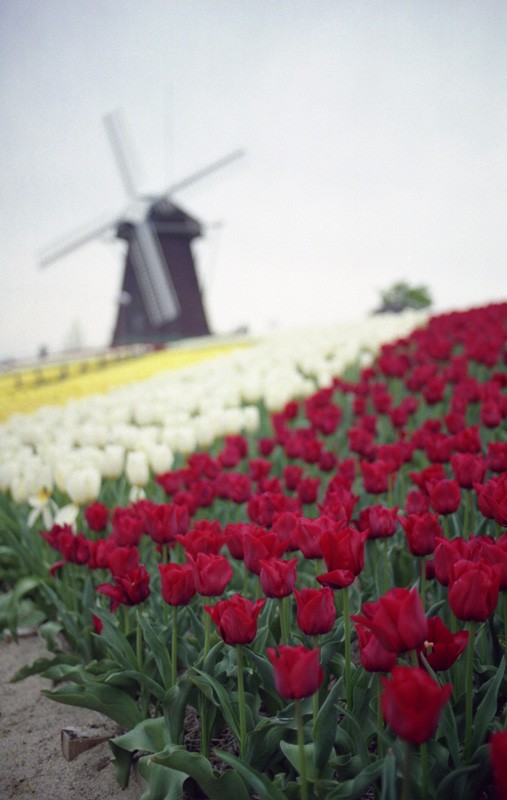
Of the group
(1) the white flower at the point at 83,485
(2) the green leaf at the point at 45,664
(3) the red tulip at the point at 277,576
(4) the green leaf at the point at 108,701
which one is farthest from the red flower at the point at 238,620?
(1) the white flower at the point at 83,485

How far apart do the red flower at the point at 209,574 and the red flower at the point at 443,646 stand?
21.3 inches

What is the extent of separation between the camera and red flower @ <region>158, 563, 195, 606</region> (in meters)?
1.73

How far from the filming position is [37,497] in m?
3.50

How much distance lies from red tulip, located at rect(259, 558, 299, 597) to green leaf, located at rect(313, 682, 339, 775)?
0.86 ft

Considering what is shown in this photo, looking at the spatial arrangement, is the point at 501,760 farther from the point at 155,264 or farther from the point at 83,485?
the point at 155,264

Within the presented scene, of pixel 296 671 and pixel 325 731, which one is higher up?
pixel 296 671

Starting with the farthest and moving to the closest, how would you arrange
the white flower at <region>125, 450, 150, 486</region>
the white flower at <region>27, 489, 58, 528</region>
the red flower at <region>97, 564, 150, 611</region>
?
the white flower at <region>125, 450, 150, 486</region>
the white flower at <region>27, 489, 58, 528</region>
the red flower at <region>97, 564, 150, 611</region>

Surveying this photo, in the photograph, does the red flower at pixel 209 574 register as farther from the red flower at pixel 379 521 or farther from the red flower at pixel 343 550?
the red flower at pixel 379 521

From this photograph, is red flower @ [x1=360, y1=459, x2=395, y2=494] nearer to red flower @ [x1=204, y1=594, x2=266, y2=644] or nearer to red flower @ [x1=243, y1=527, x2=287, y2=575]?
red flower @ [x1=243, y1=527, x2=287, y2=575]

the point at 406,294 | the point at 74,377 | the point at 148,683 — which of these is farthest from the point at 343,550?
the point at 406,294

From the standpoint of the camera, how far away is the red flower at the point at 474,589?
4.30ft

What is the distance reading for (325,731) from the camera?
1517 millimetres

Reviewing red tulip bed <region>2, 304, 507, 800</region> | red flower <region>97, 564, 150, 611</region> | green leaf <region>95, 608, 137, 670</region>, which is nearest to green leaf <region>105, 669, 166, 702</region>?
red tulip bed <region>2, 304, 507, 800</region>

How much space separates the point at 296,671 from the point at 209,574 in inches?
19.6
